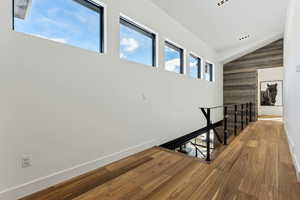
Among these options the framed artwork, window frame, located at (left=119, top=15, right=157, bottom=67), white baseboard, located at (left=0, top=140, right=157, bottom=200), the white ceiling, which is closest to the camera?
white baseboard, located at (left=0, top=140, right=157, bottom=200)

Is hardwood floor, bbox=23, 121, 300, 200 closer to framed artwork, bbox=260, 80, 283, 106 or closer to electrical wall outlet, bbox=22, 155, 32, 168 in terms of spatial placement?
electrical wall outlet, bbox=22, 155, 32, 168

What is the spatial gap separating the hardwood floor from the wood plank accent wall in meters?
4.61

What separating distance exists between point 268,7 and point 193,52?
203cm

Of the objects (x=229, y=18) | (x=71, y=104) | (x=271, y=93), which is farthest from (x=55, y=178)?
(x=271, y=93)

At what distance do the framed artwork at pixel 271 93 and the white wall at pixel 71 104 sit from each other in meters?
7.28

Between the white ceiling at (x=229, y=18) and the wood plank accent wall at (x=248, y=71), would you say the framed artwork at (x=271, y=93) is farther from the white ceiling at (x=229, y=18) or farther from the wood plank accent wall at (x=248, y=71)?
the white ceiling at (x=229, y=18)

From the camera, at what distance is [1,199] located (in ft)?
4.53

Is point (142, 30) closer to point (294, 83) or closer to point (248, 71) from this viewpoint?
point (294, 83)

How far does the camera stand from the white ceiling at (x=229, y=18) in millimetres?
3264

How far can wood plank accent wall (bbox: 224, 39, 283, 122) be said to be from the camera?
597 cm

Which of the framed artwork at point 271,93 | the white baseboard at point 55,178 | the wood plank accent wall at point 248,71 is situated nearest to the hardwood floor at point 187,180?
the white baseboard at point 55,178

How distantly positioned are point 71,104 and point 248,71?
7137 mm

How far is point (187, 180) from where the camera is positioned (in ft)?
5.80

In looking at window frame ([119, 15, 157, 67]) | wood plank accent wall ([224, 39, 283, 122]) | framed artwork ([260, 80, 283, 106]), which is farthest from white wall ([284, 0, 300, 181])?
framed artwork ([260, 80, 283, 106])
